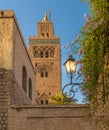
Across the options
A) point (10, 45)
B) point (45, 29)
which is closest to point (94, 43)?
point (10, 45)

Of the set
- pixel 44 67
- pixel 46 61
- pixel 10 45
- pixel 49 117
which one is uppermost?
pixel 46 61

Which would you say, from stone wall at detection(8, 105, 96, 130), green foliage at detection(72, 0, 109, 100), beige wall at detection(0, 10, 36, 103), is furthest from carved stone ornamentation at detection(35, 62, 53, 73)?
green foliage at detection(72, 0, 109, 100)

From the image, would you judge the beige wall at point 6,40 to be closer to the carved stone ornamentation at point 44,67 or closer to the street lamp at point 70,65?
the street lamp at point 70,65

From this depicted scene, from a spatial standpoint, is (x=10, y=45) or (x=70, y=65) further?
(x=10, y=45)

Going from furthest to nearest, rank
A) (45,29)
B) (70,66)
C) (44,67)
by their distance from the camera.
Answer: (45,29)
(44,67)
(70,66)

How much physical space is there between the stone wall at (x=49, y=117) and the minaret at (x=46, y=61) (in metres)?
45.2

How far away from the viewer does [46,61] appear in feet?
209

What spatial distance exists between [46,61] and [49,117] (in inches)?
1964

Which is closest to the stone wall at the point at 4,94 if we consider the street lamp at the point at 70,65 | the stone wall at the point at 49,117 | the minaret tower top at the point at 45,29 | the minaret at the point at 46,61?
the stone wall at the point at 49,117

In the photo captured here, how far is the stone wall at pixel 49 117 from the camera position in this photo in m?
13.7

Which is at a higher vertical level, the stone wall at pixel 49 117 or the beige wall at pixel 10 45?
the beige wall at pixel 10 45

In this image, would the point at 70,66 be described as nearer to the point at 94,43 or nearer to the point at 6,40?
the point at 94,43

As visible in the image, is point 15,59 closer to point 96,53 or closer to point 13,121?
point 13,121

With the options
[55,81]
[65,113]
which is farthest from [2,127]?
[55,81]
